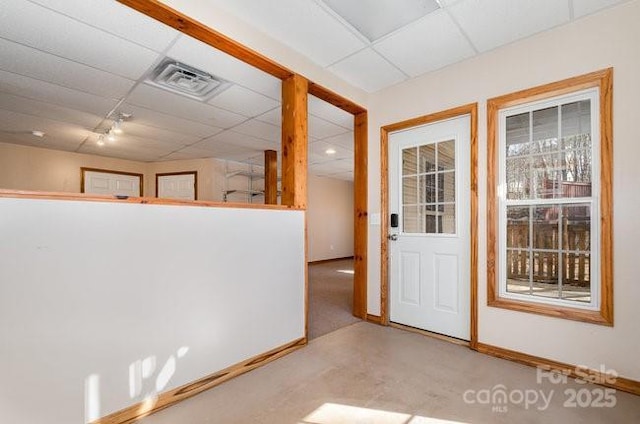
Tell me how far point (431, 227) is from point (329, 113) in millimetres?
1912

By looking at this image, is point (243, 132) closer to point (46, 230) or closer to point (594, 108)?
point (46, 230)

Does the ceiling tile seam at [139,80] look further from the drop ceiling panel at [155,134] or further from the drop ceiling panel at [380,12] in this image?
the drop ceiling panel at [380,12]

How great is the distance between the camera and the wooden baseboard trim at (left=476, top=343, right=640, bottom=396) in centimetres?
190

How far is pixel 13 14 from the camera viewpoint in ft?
6.27

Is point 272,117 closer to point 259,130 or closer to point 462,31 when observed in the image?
point 259,130

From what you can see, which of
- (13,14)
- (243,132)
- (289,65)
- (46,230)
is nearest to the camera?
(46,230)

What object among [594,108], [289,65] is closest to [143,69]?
[289,65]

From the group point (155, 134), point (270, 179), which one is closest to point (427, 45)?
point (270, 179)

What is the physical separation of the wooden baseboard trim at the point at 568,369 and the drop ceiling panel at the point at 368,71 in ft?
8.81

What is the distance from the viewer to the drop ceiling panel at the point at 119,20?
6.12 feet

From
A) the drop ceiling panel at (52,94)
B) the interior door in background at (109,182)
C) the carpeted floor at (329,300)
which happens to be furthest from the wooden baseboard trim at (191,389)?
the interior door in background at (109,182)

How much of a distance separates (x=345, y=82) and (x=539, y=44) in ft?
5.51

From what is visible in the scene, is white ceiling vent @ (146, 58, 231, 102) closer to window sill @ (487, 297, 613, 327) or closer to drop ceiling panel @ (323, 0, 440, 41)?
drop ceiling panel @ (323, 0, 440, 41)

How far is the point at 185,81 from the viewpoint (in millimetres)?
2873
